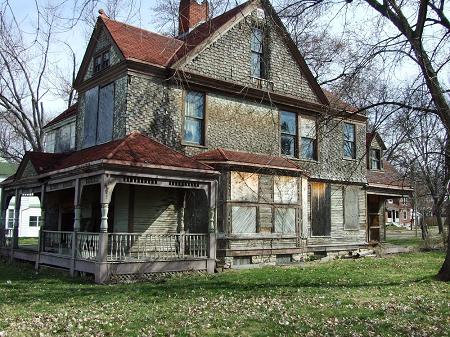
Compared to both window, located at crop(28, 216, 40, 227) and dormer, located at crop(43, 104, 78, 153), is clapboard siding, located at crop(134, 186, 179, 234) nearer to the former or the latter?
dormer, located at crop(43, 104, 78, 153)

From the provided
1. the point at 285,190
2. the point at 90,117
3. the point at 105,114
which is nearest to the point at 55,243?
the point at 90,117

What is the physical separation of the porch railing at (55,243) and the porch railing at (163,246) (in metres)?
1.86

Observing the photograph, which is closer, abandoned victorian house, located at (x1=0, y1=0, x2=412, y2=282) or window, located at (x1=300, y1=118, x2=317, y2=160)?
abandoned victorian house, located at (x1=0, y1=0, x2=412, y2=282)

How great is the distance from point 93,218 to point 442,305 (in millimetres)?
12653

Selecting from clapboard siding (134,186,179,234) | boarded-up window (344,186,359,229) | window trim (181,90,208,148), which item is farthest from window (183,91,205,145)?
boarded-up window (344,186,359,229)

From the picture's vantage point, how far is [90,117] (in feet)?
64.1

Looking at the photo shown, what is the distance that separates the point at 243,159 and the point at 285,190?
2.40 metres

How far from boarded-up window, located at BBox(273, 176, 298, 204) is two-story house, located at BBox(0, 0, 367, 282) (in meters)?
0.05

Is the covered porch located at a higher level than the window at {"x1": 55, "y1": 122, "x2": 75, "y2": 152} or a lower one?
lower

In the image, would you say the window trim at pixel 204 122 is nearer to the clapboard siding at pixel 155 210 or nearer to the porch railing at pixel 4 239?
the clapboard siding at pixel 155 210

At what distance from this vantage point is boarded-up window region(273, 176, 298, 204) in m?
19.0

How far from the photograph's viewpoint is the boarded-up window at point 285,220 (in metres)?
19.0

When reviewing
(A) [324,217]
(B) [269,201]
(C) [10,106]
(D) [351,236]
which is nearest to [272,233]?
(B) [269,201]

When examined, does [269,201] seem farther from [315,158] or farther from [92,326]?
[92,326]
